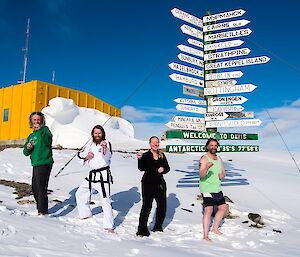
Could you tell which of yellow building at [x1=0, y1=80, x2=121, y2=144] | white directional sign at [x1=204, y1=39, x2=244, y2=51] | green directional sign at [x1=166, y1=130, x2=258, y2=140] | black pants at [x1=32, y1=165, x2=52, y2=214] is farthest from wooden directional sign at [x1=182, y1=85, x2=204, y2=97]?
yellow building at [x1=0, y1=80, x2=121, y2=144]

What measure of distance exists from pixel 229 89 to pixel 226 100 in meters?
0.31

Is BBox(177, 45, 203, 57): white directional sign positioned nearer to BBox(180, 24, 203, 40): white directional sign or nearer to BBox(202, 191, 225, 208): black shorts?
BBox(180, 24, 203, 40): white directional sign

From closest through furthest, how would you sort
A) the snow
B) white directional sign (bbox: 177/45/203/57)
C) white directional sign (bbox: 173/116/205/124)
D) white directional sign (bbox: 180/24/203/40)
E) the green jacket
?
1. the snow
2. the green jacket
3. white directional sign (bbox: 173/116/205/124)
4. white directional sign (bbox: 177/45/203/57)
5. white directional sign (bbox: 180/24/203/40)

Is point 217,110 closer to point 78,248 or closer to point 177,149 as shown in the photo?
point 177,149

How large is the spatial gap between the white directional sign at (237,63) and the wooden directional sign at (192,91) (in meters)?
0.75

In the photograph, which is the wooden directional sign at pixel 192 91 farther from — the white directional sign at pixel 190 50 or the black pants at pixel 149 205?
the black pants at pixel 149 205

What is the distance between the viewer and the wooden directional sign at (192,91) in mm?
9789

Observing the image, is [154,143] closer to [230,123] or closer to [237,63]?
[230,123]

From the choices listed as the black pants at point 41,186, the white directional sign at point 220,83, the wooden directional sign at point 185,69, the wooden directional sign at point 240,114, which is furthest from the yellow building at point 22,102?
the black pants at point 41,186

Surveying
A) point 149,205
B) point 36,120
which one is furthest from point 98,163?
point 36,120

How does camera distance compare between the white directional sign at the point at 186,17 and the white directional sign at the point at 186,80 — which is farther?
the white directional sign at the point at 186,17

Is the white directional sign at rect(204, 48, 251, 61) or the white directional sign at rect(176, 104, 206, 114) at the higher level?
the white directional sign at rect(204, 48, 251, 61)

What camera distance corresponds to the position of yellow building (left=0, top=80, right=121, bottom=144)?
20.5 m

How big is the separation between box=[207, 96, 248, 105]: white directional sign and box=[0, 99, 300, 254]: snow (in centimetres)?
236
